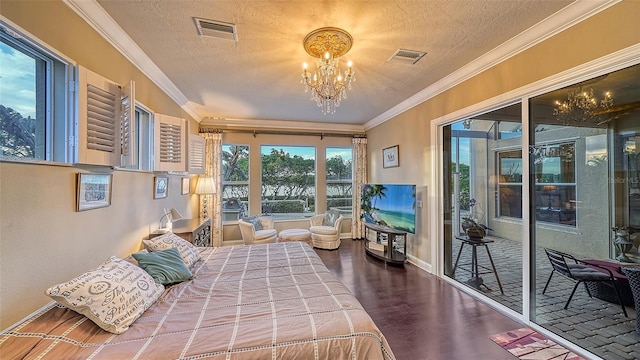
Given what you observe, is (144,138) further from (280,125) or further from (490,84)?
(490,84)

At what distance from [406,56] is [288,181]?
3847mm

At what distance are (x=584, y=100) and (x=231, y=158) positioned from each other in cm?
543

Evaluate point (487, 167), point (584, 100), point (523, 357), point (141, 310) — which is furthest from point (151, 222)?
point (584, 100)

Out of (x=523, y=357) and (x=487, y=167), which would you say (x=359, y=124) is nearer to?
(x=487, y=167)

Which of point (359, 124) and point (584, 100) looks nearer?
point (584, 100)

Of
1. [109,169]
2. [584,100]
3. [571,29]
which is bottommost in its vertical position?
[109,169]

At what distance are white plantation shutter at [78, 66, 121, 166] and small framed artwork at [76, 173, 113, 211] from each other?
0.50ft

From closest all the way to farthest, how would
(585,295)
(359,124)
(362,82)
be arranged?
(585,295) → (362,82) → (359,124)

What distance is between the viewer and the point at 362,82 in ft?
11.1

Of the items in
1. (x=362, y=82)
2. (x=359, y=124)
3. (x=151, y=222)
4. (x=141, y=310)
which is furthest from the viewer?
(x=359, y=124)

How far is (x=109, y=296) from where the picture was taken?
4.49 feet

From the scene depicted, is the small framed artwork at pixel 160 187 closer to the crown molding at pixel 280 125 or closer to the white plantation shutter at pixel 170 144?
the white plantation shutter at pixel 170 144

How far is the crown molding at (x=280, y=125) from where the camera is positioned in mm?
5253

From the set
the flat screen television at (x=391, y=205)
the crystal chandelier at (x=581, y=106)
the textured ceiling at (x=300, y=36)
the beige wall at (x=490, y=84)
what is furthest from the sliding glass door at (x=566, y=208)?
the flat screen television at (x=391, y=205)
